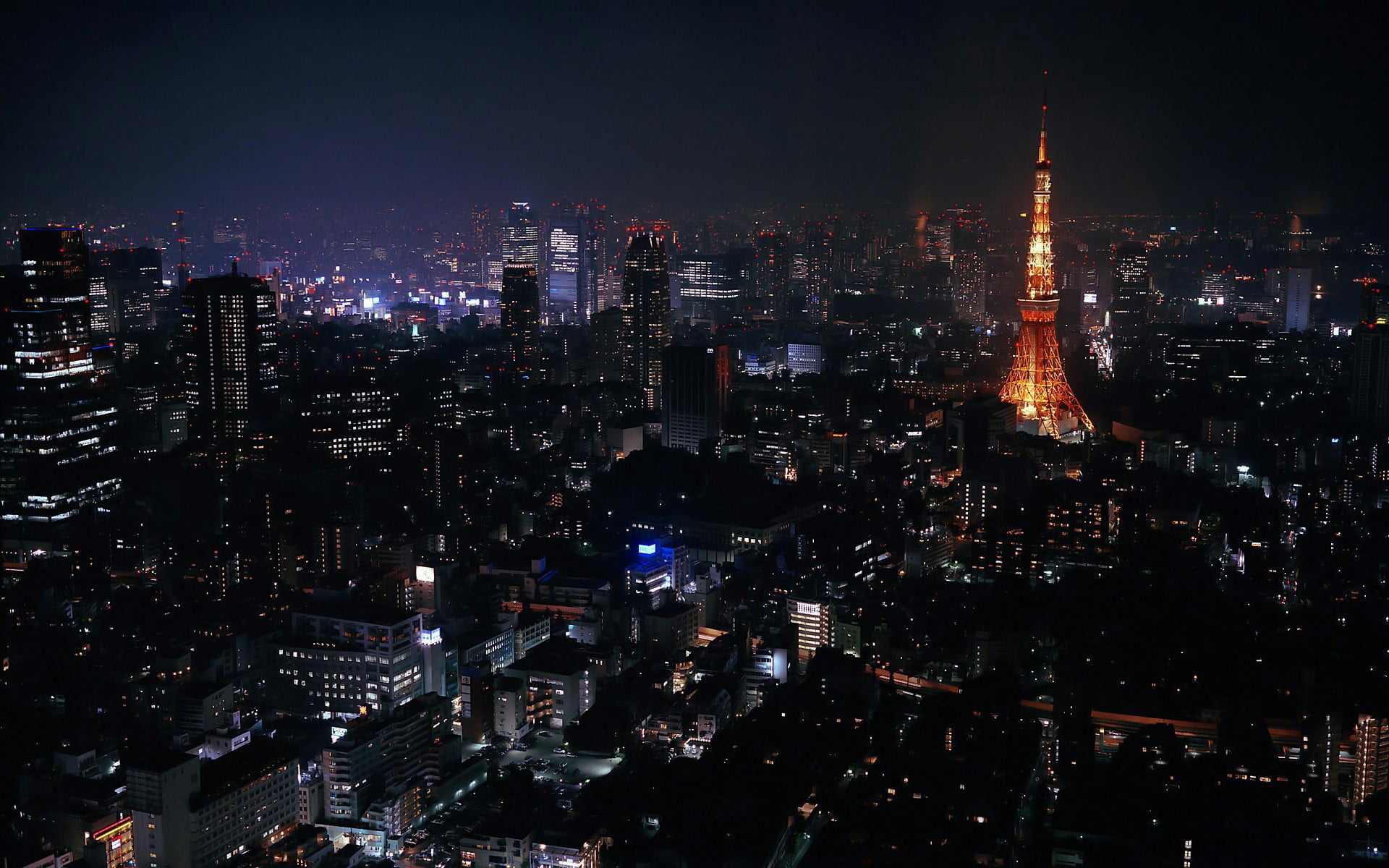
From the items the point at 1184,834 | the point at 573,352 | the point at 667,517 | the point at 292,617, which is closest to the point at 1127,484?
the point at 667,517

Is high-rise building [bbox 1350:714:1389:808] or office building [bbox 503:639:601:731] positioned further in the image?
office building [bbox 503:639:601:731]

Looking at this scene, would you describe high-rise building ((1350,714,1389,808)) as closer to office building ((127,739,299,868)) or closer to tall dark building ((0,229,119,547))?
office building ((127,739,299,868))

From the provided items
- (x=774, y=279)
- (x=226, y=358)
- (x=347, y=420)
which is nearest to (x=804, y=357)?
(x=774, y=279)

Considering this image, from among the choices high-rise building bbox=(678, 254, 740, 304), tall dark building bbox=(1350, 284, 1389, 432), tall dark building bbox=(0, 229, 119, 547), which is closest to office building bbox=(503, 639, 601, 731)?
tall dark building bbox=(0, 229, 119, 547)

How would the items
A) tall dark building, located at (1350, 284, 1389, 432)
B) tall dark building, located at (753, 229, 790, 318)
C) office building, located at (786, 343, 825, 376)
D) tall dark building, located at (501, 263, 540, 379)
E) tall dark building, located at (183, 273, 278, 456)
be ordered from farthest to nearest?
tall dark building, located at (753, 229, 790, 318) → office building, located at (786, 343, 825, 376) → tall dark building, located at (501, 263, 540, 379) → tall dark building, located at (1350, 284, 1389, 432) → tall dark building, located at (183, 273, 278, 456)

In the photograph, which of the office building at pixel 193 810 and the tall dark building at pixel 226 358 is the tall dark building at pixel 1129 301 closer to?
the tall dark building at pixel 226 358

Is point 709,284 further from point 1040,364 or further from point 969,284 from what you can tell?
point 1040,364
